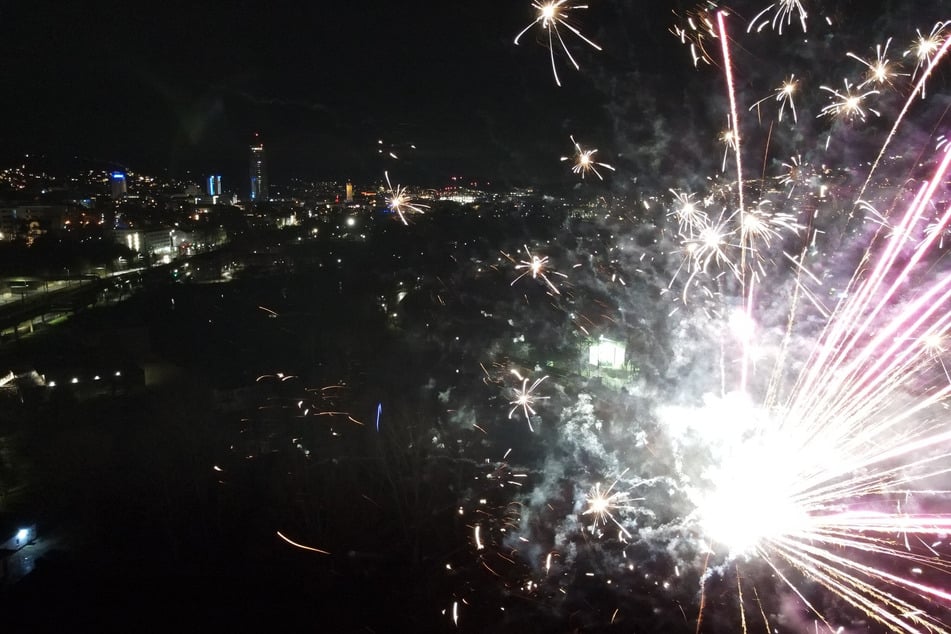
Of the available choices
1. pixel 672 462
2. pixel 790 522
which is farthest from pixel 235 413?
pixel 790 522

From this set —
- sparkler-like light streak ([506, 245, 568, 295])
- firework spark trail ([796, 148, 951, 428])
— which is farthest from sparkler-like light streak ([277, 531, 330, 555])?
sparkler-like light streak ([506, 245, 568, 295])

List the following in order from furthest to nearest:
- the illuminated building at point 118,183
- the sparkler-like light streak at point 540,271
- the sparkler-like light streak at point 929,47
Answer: the illuminated building at point 118,183, the sparkler-like light streak at point 540,271, the sparkler-like light streak at point 929,47

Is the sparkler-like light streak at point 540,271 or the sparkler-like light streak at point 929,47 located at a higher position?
the sparkler-like light streak at point 929,47

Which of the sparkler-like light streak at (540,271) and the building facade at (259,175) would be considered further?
the building facade at (259,175)

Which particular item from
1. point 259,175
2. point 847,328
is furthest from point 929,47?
point 259,175

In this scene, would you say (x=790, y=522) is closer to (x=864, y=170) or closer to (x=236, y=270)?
(x=864, y=170)

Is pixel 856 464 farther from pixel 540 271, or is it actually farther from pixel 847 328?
pixel 540 271

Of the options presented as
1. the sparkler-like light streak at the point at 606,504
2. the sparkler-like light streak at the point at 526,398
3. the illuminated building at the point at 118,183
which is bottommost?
the sparkler-like light streak at the point at 606,504

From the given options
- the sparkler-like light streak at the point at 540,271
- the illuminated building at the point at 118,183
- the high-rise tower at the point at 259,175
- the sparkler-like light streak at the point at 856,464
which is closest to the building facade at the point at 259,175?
the high-rise tower at the point at 259,175

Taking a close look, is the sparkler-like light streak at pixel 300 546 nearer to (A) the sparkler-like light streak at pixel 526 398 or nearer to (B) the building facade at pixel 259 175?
(A) the sparkler-like light streak at pixel 526 398
